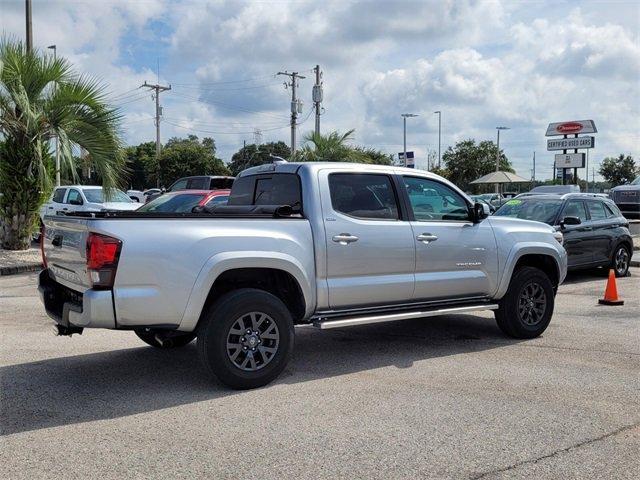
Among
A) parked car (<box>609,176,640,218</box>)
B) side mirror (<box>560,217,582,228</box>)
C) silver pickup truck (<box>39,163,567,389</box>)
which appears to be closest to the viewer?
silver pickup truck (<box>39,163,567,389</box>)

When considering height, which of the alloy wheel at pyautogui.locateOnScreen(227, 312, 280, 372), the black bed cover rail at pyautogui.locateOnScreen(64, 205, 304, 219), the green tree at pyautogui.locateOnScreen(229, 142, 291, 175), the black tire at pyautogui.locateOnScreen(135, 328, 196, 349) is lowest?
the black tire at pyautogui.locateOnScreen(135, 328, 196, 349)

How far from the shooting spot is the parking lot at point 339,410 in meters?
3.91

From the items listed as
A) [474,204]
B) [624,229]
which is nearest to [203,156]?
[624,229]

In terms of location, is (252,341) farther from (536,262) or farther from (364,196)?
(536,262)

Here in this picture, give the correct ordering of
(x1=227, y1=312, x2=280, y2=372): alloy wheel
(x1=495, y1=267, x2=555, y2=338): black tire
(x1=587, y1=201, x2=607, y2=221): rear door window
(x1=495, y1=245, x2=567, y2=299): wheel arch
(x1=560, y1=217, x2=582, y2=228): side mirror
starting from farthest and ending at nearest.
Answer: (x1=587, y1=201, x2=607, y2=221): rear door window
(x1=560, y1=217, x2=582, y2=228): side mirror
(x1=495, y1=267, x2=555, y2=338): black tire
(x1=495, y1=245, x2=567, y2=299): wheel arch
(x1=227, y1=312, x2=280, y2=372): alloy wheel

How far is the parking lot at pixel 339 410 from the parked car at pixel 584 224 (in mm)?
4744

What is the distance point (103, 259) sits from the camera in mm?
4719

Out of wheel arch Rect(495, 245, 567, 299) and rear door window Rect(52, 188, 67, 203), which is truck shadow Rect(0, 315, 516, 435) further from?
rear door window Rect(52, 188, 67, 203)

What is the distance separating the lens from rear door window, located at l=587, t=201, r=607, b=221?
12.8m

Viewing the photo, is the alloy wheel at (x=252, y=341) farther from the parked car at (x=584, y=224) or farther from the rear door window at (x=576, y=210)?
the rear door window at (x=576, y=210)

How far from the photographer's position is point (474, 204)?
6961 millimetres

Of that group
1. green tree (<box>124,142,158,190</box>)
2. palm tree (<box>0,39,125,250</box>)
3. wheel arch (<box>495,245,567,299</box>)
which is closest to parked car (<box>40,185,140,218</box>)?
palm tree (<box>0,39,125,250</box>)

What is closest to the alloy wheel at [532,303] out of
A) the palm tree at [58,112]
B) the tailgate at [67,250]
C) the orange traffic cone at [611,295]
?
the orange traffic cone at [611,295]

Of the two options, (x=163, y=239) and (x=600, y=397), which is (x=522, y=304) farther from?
(x=163, y=239)
